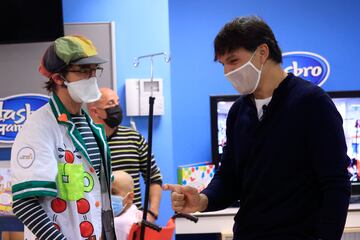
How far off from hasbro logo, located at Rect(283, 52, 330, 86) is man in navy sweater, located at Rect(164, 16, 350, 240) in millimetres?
2432

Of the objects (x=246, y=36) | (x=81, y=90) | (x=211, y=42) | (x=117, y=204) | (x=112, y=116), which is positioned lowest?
(x=117, y=204)

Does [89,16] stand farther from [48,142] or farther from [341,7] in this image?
[341,7]

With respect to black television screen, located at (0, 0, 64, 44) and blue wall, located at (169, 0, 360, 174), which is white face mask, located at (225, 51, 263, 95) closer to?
black television screen, located at (0, 0, 64, 44)

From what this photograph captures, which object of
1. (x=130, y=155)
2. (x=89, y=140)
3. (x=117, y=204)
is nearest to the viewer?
(x=89, y=140)

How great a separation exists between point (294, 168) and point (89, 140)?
818 mm

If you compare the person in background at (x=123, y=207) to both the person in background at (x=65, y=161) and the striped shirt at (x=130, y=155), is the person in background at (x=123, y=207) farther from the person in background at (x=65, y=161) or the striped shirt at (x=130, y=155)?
the person in background at (x=65, y=161)

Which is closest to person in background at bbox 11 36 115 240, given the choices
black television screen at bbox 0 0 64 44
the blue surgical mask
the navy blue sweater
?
the blue surgical mask

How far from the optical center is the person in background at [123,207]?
2.16 m

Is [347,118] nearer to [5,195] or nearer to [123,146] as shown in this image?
[123,146]

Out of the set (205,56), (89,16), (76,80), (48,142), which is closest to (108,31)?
(89,16)

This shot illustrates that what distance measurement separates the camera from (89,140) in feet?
5.74

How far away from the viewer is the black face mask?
2.72m

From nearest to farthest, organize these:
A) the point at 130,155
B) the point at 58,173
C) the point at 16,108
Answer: the point at 58,173
the point at 130,155
the point at 16,108

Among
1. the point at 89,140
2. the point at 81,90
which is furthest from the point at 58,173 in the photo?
the point at 81,90
